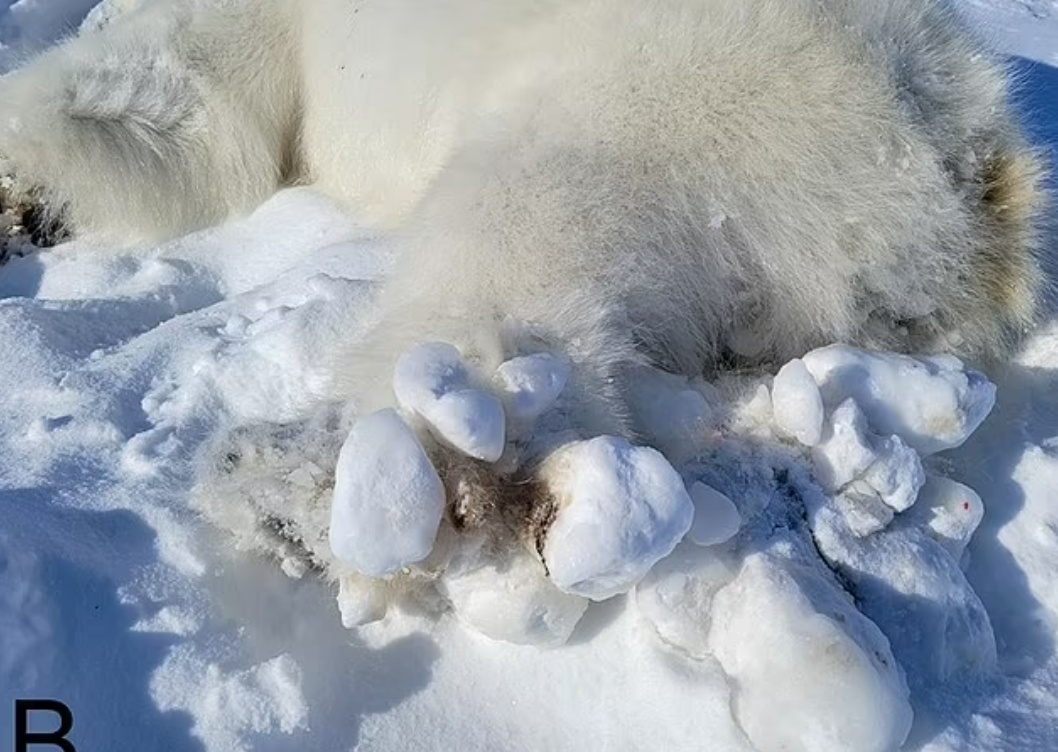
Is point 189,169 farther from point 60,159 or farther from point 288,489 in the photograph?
point 288,489

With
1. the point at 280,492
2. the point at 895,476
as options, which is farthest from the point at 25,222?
the point at 895,476

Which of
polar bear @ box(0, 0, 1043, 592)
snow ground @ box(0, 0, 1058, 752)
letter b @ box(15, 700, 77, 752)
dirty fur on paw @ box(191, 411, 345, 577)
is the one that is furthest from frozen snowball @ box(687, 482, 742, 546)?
letter b @ box(15, 700, 77, 752)

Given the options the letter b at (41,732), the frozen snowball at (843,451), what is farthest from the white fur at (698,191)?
the letter b at (41,732)

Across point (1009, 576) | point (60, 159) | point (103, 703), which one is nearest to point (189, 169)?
point (60, 159)

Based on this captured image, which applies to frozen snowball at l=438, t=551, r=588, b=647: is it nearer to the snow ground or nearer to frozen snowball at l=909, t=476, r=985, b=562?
the snow ground

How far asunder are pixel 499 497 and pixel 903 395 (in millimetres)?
589

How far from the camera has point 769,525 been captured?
1434 millimetres

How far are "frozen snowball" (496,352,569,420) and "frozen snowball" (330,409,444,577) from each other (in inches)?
6.4

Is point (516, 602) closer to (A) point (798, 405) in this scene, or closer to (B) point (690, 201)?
(A) point (798, 405)

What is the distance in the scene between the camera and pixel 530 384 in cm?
141

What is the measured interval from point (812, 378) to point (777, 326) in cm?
25

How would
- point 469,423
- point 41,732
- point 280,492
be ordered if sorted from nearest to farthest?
point 41,732
point 469,423
point 280,492

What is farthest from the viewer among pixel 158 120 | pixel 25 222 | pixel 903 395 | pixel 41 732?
pixel 158 120

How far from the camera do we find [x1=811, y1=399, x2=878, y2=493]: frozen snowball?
1481mm
